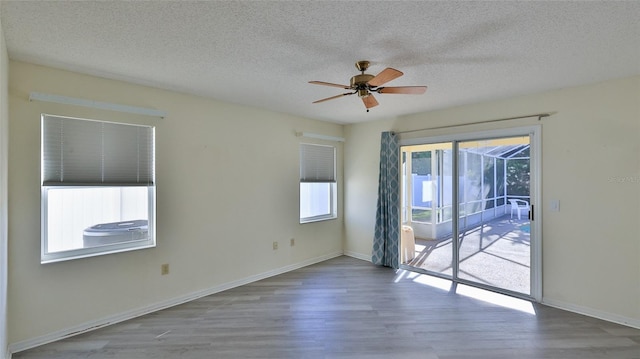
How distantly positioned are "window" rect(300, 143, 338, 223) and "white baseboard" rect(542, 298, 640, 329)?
10.2 feet

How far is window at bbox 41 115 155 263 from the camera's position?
252 cm

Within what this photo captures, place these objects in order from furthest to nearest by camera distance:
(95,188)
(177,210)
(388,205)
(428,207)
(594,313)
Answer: (388,205), (428,207), (177,210), (594,313), (95,188)

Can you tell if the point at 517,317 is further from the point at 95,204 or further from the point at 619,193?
the point at 95,204

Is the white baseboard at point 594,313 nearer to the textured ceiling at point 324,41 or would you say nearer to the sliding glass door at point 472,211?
the sliding glass door at point 472,211

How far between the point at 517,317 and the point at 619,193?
1.57m

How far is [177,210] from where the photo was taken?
3.22 metres

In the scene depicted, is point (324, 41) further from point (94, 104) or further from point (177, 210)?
→ point (177, 210)

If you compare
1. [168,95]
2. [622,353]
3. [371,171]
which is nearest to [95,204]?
[168,95]

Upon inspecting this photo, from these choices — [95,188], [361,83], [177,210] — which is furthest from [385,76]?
[95,188]

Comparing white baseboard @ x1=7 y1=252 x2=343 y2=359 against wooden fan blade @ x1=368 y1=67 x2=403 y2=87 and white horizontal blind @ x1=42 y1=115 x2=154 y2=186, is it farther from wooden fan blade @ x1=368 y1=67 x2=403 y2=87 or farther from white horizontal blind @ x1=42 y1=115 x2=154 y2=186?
wooden fan blade @ x1=368 y1=67 x2=403 y2=87

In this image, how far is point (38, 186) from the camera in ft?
7.99

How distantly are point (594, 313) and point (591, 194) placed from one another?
1.21m

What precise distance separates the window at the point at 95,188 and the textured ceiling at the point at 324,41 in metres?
0.57

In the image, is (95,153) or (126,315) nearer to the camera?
(95,153)
